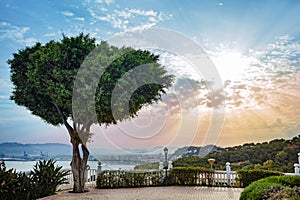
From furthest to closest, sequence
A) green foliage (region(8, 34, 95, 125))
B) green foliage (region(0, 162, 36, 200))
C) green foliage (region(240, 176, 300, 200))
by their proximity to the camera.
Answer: green foliage (region(8, 34, 95, 125)) < green foliage (region(0, 162, 36, 200)) < green foliage (region(240, 176, 300, 200))

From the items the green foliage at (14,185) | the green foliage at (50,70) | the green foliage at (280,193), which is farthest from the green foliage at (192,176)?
the green foliage at (280,193)

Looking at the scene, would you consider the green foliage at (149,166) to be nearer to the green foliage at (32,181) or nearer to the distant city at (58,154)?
the distant city at (58,154)

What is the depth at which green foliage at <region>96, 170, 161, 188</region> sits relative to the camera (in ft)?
41.7

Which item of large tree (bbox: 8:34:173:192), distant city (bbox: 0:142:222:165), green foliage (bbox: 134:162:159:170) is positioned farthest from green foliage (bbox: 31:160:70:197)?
green foliage (bbox: 134:162:159:170)

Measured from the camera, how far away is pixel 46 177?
34.7 ft

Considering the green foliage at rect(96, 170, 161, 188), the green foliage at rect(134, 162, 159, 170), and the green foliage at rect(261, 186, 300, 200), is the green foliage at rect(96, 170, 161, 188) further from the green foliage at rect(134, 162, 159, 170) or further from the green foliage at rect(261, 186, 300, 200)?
the green foliage at rect(261, 186, 300, 200)

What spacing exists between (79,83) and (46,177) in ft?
10.8

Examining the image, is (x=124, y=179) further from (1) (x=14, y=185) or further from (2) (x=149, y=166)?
(1) (x=14, y=185)

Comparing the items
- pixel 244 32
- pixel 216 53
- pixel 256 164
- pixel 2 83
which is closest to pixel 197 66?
pixel 216 53

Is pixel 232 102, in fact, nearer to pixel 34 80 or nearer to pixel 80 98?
pixel 80 98

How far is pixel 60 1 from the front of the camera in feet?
31.9

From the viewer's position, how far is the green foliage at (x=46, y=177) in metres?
10.2

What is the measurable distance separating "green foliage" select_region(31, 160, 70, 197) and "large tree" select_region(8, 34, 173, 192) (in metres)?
0.57

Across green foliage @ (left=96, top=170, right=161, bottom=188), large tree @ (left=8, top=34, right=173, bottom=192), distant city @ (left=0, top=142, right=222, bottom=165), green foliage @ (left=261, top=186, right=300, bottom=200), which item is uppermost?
large tree @ (left=8, top=34, right=173, bottom=192)
